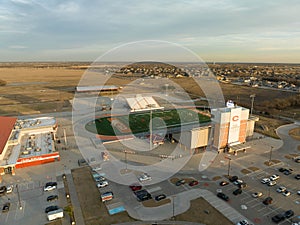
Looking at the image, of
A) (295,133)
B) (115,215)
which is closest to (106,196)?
(115,215)

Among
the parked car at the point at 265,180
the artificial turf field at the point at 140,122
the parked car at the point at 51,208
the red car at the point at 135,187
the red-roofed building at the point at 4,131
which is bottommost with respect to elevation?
the parked car at the point at 51,208

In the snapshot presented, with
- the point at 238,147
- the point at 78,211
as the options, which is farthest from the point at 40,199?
the point at 238,147

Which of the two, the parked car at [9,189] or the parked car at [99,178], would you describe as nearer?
the parked car at [9,189]

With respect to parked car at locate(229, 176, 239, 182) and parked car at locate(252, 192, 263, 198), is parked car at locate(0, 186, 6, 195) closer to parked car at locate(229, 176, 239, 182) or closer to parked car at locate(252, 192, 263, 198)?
parked car at locate(229, 176, 239, 182)

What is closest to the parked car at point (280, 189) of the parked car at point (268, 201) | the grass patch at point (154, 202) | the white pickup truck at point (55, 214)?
the parked car at point (268, 201)

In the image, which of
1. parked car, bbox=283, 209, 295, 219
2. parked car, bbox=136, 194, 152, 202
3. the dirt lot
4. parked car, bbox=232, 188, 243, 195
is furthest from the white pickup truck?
parked car, bbox=283, 209, 295, 219

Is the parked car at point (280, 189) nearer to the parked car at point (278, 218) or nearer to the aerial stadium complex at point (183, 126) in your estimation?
the parked car at point (278, 218)

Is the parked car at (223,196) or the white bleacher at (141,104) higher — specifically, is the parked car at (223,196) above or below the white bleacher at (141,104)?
below
